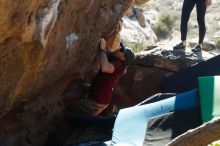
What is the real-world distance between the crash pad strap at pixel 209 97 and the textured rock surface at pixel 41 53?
167 cm

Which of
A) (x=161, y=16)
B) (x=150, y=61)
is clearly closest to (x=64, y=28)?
(x=150, y=61)

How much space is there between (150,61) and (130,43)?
21.3ft

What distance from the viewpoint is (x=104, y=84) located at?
812 cm

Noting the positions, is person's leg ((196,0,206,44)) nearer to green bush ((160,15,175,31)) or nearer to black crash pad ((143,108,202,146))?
black crash pad ((143,108,202,146))

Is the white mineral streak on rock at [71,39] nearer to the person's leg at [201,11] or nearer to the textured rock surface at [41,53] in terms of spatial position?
the textured rock surface at [41,53]

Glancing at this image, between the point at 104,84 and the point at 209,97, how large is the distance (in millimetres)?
1727

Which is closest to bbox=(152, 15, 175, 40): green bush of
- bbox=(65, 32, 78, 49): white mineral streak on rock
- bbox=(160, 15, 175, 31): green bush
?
bbox=(160, 15, 175, 31): green bush

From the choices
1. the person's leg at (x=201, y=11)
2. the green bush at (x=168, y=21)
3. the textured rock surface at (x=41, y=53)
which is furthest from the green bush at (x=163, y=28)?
the textured rock surface at (x=41, y=53)

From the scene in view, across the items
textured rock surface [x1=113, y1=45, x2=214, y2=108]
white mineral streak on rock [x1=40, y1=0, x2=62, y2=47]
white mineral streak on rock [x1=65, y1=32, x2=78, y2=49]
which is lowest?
textured rock surface [x1=113, y1=45, x2=214, y2=108]

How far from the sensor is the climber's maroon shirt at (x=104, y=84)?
26.2ft

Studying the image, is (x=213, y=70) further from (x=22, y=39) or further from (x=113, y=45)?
(x=22, y=39)

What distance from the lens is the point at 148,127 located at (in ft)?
23.6

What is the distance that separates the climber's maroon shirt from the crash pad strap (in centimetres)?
125

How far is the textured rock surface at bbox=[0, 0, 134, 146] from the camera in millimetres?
5020
